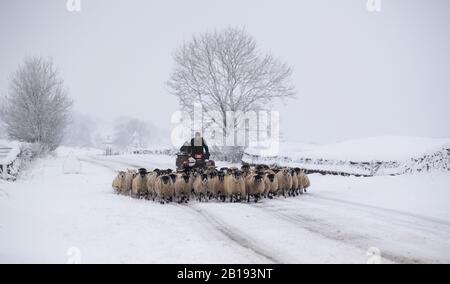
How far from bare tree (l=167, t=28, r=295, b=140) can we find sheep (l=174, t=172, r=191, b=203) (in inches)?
750

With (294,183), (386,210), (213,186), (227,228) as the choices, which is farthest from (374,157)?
(227,228)

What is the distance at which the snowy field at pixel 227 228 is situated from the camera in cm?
773

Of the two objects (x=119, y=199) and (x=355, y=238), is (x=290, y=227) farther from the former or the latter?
(x=119, y=199)

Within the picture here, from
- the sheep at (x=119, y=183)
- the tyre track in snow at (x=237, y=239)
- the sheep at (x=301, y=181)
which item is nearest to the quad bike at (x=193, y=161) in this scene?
the sheep at (x=119, y=183)

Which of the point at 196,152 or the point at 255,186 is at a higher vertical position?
the point at 196,152

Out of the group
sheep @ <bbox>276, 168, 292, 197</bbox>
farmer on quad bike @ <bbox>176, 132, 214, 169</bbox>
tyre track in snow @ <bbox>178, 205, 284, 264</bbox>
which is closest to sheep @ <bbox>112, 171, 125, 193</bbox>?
farmer on quad bike @ <bbox>176, 132, 214, 169</bbox>

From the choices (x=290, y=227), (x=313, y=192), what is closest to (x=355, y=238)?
(x=290, y=227)

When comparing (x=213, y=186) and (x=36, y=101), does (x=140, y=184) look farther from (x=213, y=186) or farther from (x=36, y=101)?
(x=36, y=101)

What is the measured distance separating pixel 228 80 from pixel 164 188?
2064 cm

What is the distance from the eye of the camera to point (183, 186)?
1466 centimetres

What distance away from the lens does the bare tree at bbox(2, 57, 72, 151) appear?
42406 mm

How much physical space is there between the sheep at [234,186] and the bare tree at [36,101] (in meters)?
32.4

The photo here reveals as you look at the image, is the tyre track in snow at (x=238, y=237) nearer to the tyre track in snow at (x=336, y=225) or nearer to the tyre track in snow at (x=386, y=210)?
the tyre track in snow at (x=336, y=225)

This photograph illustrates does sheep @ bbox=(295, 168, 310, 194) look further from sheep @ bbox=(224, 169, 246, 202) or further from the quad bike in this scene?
the quad bike
